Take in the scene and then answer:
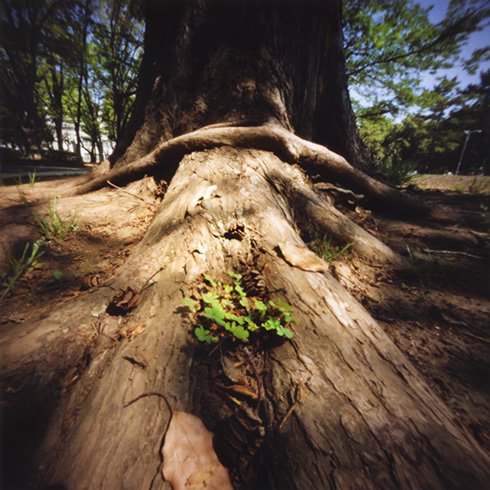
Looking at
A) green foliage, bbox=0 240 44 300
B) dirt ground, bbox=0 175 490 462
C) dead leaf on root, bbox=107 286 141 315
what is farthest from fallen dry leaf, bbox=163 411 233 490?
green foliage, bbox=0 240 44 300

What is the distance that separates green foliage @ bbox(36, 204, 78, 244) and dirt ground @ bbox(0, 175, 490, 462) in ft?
0.11

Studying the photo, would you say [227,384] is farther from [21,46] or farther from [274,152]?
[21,46]

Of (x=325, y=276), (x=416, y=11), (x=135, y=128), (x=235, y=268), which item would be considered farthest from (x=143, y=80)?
(x=416, y=11)

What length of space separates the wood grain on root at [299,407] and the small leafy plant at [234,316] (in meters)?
0.06

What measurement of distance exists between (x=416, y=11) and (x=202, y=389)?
11629mm

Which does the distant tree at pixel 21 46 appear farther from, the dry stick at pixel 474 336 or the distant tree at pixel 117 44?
the dry stick at pixel 474 336

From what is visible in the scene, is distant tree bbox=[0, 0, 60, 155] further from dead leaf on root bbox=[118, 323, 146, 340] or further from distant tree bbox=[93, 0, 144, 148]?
dead leaf on root bbox=[118, 323, 146, 340]

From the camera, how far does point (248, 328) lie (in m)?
1.13

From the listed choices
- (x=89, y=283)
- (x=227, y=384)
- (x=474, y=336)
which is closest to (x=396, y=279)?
(x=474, y=336)

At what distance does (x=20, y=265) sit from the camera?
1.62 meters

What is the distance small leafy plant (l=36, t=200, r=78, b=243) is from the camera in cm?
192

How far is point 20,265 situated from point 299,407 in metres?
1.92

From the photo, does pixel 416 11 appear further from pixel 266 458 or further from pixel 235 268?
pixel 266 458

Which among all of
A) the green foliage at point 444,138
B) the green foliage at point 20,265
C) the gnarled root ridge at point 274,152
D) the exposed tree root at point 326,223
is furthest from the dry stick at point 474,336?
the green foliage at point 444,138
